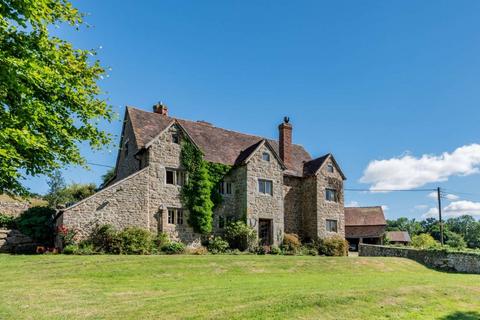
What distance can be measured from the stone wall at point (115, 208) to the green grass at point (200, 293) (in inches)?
184

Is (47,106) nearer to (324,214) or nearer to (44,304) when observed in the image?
(44,304)

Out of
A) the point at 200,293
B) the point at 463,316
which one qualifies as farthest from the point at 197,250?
the point at 463,316

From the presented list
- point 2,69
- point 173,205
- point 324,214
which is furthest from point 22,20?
point 324,214

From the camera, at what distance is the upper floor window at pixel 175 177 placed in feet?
90.2

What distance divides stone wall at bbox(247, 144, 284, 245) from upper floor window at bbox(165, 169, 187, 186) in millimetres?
5024

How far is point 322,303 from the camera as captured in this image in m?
11.7

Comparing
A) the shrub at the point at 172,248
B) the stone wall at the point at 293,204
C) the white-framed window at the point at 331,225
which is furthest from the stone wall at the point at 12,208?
the white-framed window at the point at 331,225

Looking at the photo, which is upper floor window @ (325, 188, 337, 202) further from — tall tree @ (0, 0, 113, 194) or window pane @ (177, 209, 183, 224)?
tall tree @ (0, 0, 113, 194)

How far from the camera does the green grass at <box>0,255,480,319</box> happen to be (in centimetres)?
1031

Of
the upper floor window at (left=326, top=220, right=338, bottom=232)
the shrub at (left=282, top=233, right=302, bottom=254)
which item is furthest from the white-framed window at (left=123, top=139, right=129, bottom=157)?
the upper floor window at (left=326, top=220, right=338, bottom=232)

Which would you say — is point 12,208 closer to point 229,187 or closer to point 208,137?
point 208,137

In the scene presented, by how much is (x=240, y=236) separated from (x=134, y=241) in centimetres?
814

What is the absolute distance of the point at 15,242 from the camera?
76.2 feet

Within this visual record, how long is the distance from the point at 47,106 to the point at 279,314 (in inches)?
388
